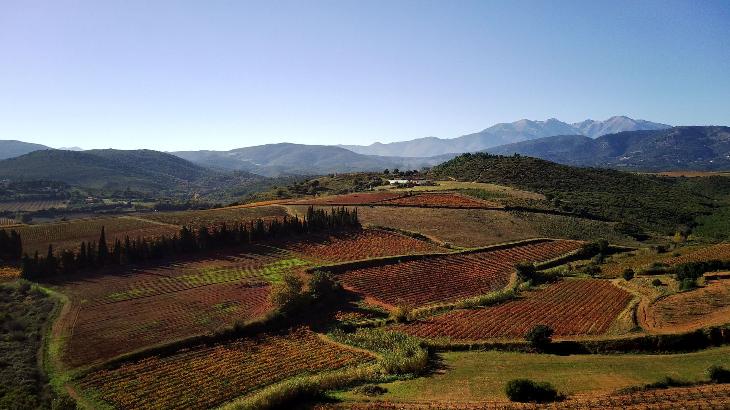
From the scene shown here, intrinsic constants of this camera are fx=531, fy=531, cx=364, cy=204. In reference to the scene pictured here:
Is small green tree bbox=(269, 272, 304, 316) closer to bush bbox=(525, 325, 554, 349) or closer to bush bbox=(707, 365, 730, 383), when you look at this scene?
bush bbox=(525, 325, 554, 349)

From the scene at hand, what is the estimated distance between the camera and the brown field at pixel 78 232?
74562 mm

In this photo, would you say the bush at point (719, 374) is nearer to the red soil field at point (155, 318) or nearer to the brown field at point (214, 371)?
the brown field at point (214, 371)

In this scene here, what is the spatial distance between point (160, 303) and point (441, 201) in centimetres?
7229

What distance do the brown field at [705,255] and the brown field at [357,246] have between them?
98.6 ft

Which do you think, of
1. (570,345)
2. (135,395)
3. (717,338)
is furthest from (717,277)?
(135,395)

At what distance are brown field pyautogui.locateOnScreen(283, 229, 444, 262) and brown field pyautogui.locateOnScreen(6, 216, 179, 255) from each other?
2241 cm

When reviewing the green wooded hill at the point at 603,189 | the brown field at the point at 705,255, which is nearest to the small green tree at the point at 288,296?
the brown field at the point at 705,255

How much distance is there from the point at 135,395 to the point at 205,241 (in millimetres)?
45772

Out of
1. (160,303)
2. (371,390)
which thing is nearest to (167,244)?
(160,303)

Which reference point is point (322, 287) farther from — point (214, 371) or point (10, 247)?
point (10, 247)

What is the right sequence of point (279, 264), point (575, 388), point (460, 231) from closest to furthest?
point (575, 388), point (279, 264), point (460, 231)

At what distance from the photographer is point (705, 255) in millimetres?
63531

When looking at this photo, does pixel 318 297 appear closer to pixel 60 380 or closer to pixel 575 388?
Result: pixel 60 380

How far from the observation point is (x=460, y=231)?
89938mm
